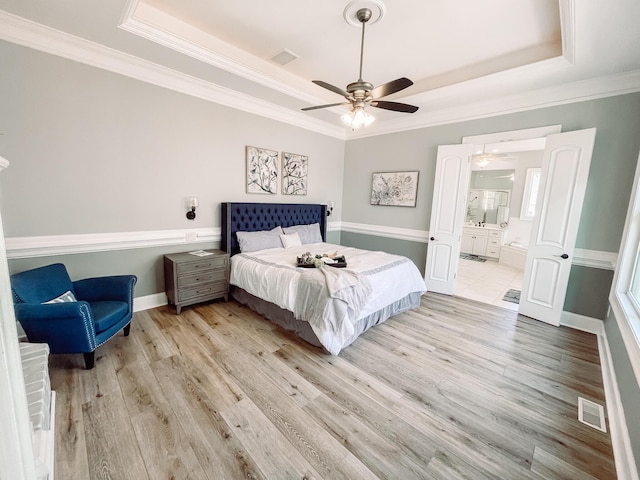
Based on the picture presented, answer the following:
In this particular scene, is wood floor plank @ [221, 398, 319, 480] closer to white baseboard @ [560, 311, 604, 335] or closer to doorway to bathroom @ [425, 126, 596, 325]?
doorway to bathroom @ [425, 126, 596, 325]

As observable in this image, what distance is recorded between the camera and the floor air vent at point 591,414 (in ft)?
6.25

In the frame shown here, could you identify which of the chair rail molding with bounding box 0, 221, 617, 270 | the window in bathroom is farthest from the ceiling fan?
the window in bathroom

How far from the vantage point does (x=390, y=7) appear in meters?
2.37

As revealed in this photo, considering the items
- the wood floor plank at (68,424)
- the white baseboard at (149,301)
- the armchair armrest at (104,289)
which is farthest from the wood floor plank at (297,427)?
the white baseboard at (149,301)

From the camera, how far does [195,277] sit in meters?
3.36

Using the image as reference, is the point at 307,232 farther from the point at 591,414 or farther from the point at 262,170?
the point at 591,414

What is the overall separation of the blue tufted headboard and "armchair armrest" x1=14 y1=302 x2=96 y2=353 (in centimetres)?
187

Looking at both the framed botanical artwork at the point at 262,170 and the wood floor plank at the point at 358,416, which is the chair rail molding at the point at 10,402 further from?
the framed botanical artwork at the point at 262,170

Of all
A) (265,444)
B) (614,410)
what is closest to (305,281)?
(265,444)

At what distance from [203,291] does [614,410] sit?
3.94m

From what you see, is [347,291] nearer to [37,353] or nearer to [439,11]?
[37,353]

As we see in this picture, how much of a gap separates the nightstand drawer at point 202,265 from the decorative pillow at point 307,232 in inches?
48.0

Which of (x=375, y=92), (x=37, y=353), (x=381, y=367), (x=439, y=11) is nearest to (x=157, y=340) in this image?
(x=37, y=353)

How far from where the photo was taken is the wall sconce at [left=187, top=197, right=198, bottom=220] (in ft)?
11.6
